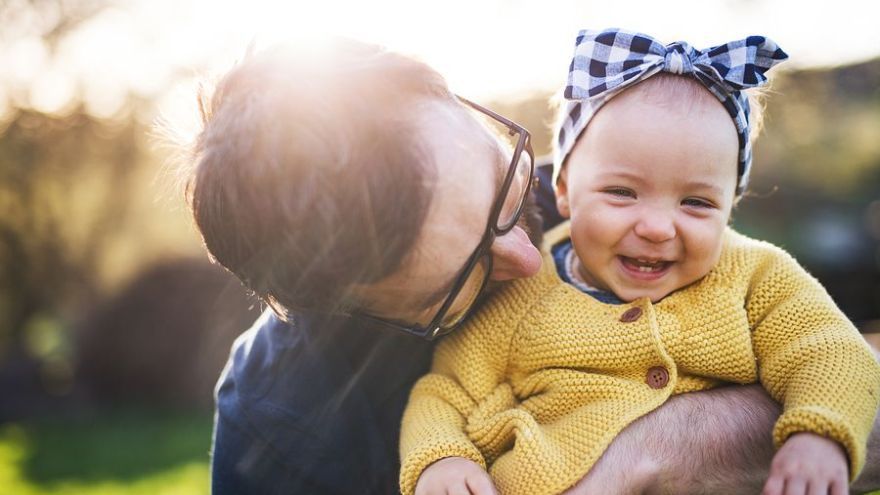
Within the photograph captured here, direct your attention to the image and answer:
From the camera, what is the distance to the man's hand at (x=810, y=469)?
1585 mm

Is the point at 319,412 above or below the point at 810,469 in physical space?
below

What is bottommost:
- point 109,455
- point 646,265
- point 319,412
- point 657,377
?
point 109,455

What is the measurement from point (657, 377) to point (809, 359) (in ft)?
1.21

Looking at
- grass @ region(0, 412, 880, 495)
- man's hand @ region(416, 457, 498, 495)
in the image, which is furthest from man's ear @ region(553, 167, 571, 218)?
grass @ region(0, 412, 880, 495)

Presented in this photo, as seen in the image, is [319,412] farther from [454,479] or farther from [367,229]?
[367,229]

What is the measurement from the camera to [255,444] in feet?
7.50

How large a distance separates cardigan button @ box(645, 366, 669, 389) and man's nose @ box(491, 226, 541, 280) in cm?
41

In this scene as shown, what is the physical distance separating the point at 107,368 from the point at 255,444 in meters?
8.71

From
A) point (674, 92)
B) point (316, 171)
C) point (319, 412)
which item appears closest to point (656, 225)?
point (674, 92)

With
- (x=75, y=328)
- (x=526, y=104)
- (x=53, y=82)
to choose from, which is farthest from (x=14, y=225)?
(x=526, y=104)

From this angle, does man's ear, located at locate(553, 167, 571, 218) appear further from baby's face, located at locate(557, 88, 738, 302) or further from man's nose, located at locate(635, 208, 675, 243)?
man's nose, located at locate(635, 208, 675, 243)

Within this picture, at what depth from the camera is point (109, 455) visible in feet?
26.2

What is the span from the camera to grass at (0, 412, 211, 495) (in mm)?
6770

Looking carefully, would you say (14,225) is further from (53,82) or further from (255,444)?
(255,444)
